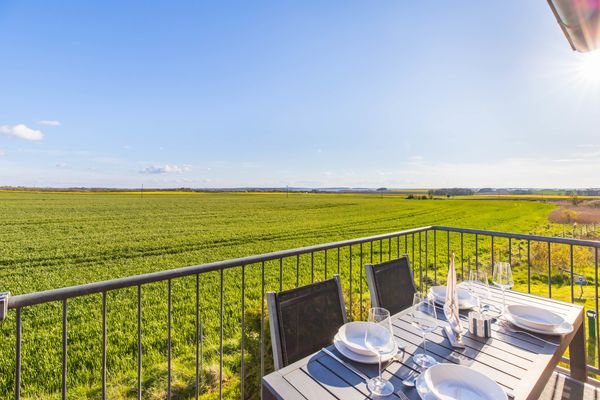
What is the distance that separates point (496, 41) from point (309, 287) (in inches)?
217

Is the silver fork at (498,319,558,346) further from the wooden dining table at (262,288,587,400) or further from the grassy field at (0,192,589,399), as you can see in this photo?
the grassy field at (0,192,589,399)

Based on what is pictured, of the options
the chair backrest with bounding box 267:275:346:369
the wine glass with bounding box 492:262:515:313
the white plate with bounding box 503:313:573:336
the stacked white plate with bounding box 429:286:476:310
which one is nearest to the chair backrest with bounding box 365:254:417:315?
the stacked white plate with bounding box 429:286:476:310

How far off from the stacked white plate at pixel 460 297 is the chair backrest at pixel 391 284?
0.20m

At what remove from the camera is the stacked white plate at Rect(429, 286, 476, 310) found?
5.30 feet

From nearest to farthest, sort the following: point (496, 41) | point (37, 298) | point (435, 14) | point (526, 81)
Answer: point (37, 298) → point (435, 14) → point (496, 41) → point (526, 81)

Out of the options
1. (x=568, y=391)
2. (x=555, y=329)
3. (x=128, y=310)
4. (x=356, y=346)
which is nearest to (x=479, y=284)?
(x=555, y=329)

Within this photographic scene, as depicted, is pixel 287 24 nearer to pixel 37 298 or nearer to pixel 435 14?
pixel 435 14

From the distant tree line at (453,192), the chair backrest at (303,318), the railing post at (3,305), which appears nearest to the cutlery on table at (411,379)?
the chair backrest at (303,318)

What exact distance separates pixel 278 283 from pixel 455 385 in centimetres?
512

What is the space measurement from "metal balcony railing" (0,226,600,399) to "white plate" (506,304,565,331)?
1.69 ft

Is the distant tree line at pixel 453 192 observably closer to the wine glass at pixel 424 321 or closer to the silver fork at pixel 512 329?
the silver fork at pixel 512 329

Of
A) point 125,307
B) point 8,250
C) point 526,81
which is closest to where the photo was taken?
point 526,81

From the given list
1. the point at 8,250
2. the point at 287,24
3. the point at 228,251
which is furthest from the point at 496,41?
the point at 8,250

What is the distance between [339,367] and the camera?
1.07m
